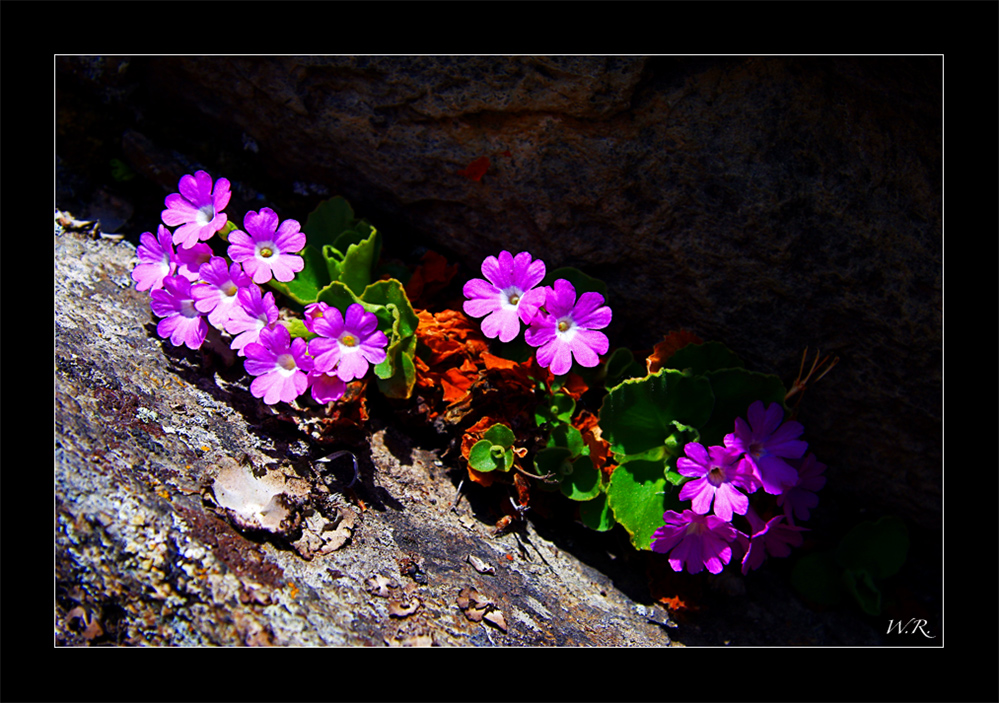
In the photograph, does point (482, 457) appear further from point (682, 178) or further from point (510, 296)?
point (682, 178)

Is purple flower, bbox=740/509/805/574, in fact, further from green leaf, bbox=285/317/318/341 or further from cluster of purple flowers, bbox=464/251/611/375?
green leaf, bbox=285/317/318/341

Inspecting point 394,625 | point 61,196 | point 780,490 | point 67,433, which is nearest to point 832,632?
point 780,490

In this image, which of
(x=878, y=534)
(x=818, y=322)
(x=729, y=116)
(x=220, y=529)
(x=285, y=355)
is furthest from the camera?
(x=878, y=534)

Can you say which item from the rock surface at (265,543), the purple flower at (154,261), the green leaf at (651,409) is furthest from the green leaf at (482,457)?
the purple flower at (154,261)

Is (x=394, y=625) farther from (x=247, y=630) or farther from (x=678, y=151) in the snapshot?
(x=678, y=151)

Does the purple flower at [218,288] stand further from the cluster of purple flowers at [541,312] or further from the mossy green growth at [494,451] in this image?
A: the mossy green growth at [494,451]
